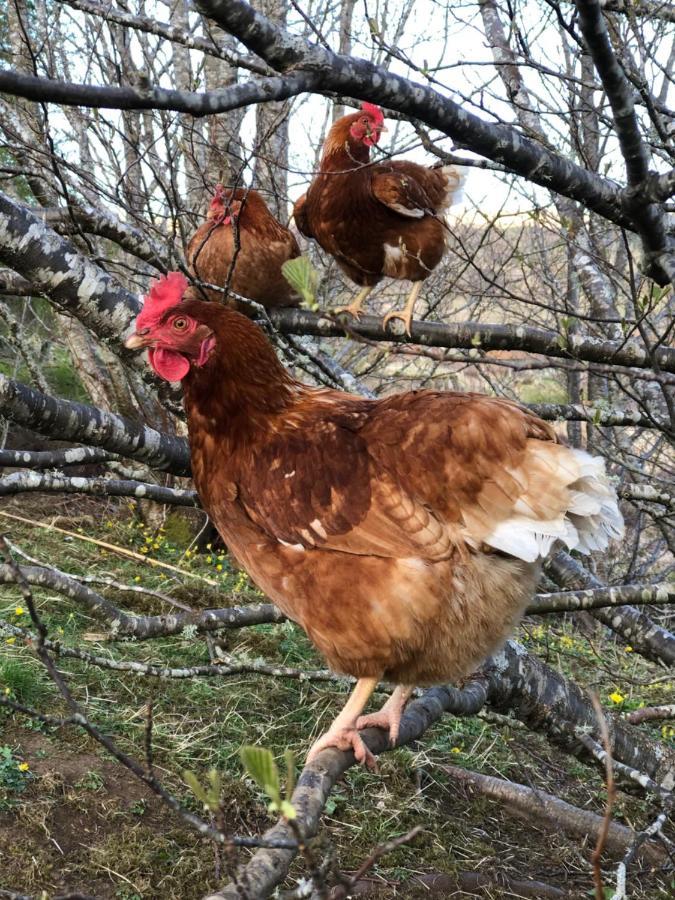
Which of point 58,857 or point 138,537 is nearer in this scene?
point 58,857

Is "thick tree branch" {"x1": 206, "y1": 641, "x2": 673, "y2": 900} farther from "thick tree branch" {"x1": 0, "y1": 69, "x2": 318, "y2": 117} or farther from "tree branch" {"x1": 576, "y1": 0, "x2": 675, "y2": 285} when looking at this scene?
"thick tree branch" {"x1": 0, "y1": 69, "x2": 318, "y2": 117}

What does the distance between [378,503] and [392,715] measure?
0.72 m

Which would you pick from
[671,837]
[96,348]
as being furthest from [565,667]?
[96,348]

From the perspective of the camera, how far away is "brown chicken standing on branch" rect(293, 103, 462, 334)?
460cm

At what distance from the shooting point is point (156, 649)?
15.7 ft

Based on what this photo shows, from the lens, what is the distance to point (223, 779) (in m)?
3.55

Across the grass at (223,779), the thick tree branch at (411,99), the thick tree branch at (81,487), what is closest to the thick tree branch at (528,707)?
the grass at (223,779)

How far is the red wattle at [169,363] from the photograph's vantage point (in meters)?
2.41

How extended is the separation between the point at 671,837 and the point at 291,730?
6.02ft

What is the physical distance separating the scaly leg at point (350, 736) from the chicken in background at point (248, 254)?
269cm

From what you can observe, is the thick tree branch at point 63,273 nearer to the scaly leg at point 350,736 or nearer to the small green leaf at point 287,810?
the scaly leg at point 350,736

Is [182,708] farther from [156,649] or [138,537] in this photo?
[138,537]

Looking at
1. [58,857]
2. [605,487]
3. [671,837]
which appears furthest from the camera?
[671,837]

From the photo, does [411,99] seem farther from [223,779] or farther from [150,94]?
[223,779]
